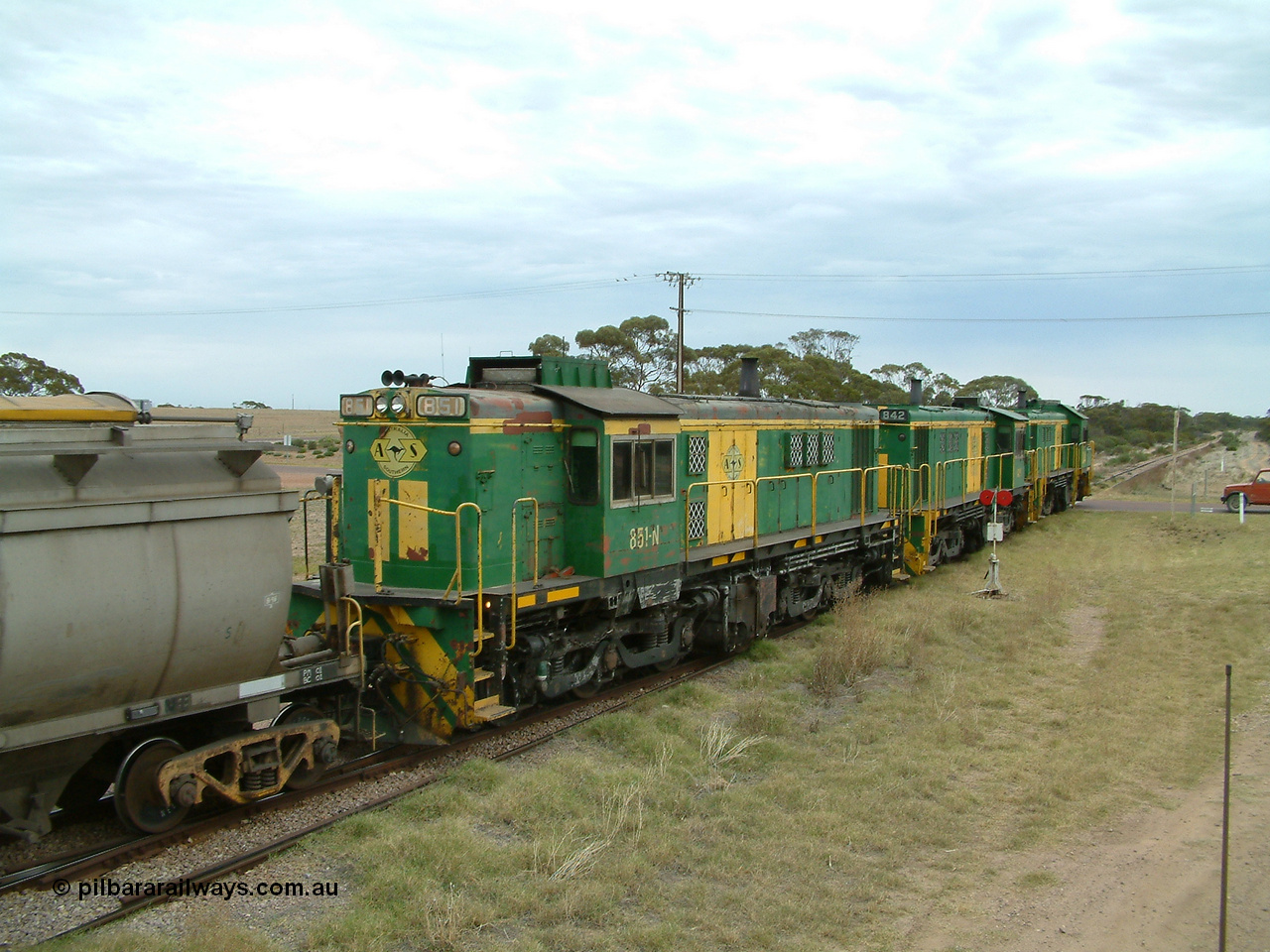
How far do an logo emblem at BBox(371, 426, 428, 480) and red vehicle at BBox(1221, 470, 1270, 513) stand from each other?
3039 centimetres

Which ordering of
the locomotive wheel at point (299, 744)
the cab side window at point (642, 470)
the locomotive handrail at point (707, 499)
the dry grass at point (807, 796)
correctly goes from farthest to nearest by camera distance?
1. the locomotive handrail at point (707, 499)
2. the cab side window at point (642, 470)
3. the locomotive wheel at point (299, 744)
4. the dry grass at point (807, 796)

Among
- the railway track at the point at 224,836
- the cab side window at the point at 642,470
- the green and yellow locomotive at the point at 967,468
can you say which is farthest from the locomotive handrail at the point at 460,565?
the green and yellow locomotive at the point at 967,468

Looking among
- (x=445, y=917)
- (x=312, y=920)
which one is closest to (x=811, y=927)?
(x=445, y=917)

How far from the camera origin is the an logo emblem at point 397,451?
352 inches

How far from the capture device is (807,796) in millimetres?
7594

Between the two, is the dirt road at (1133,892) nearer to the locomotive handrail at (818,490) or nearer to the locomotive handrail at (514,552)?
the locomotive handrail at (514,552)

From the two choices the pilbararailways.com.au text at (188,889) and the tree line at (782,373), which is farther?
the tree line at (782,373)

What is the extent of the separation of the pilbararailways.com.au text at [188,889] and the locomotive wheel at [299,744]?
4.62ft

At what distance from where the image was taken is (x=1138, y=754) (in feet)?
28.2

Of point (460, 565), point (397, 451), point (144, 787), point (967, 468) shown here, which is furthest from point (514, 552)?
point (967, 468)

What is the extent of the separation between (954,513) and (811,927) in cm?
1669

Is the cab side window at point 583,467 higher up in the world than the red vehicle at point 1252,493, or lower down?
higher up

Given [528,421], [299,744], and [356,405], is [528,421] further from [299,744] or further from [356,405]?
[299,744]

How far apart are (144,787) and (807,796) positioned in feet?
16.4
